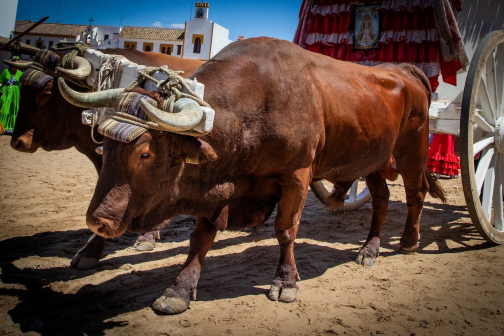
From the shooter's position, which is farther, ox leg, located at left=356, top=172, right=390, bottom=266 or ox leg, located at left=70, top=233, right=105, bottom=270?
ox leg, located at left=356, top=172, right=390, bottom=266

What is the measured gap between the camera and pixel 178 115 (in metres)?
2.12

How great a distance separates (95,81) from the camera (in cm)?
308

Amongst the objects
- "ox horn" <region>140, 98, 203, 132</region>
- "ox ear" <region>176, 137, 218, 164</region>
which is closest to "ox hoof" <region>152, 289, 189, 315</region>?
"ox ear" <region>176, 137, 218, 164</region>

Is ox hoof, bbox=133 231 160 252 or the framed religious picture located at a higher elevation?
the framed religious picture

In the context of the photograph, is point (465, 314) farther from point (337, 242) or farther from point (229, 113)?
point (229, 113)

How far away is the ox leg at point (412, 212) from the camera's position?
160 inches

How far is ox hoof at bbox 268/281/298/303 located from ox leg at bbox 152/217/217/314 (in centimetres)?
53

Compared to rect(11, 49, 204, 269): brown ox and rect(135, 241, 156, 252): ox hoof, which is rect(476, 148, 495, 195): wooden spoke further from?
rect(11, 49, 204, 269): brown ox

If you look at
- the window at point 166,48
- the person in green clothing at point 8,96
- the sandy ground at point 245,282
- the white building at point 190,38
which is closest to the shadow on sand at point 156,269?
the sandy ground at point 245,282

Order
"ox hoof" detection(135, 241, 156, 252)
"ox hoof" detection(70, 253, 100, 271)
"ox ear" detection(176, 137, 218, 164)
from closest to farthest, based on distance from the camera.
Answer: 1. "ox ear" detection(176, 137, 218, 164)
2. "ox hoof" detection(70, 253, 100, 271)
3. "ox hoof" detection(135, 241, 156, 252)

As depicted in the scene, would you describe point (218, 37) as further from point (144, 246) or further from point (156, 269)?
point (156, 269)

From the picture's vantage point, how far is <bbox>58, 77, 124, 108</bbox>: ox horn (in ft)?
7.54

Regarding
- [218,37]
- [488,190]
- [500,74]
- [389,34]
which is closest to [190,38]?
[218,37]

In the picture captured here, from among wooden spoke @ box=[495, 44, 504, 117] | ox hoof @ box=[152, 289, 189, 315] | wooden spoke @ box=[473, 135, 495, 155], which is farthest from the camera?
wooden spoke @ box=[495, 44, 504, 117]
